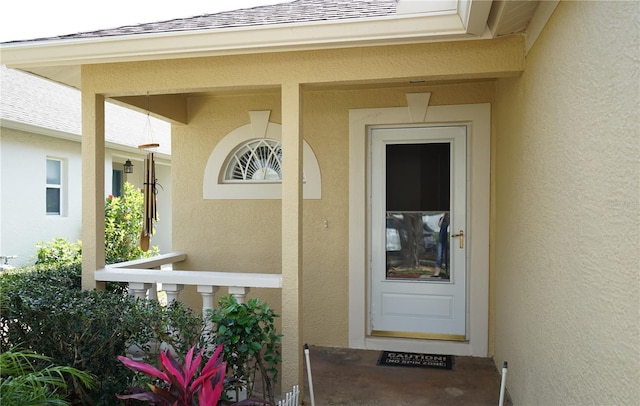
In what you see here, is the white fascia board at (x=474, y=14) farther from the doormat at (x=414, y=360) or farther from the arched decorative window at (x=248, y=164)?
the doormat at (x=414, y=360)

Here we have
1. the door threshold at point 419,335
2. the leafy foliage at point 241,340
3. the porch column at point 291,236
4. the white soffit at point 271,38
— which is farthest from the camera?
the door threshold at point 419,335

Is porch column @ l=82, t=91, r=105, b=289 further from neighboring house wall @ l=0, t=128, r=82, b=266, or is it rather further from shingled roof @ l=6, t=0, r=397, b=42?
neighboring house wall @ l=0, t=128, r=82, b=266

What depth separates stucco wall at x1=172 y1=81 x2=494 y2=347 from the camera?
556cm

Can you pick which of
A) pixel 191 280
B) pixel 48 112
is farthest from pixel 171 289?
pixel 48 112

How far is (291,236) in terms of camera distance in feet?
A: 13.1

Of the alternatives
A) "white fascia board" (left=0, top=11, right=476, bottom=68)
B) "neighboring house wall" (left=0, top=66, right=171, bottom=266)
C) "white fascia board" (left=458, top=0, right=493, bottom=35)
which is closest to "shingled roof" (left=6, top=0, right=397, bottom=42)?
"white fascia board" (left=0, top=11, right=476, bottom=68)

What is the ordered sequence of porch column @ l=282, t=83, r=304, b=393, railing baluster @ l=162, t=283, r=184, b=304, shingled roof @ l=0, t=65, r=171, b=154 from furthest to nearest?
shingled roof @ l=0, t=65, r=171, b=154 → railing baluster @ l=162, t=283, r=184, b=304 → porch column @ l=282, t=83, r=304, b=393

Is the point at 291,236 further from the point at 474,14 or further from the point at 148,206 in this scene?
the point at 474,14

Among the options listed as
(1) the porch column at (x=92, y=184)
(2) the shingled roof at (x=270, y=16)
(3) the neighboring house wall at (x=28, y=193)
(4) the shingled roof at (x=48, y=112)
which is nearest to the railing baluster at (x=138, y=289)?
(1) the porch column at (x=92, y=184)

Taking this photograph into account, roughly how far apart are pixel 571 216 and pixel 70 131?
9.63 m

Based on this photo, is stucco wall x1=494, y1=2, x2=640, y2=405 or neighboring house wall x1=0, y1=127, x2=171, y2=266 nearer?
stucco wall x1=494, y1=2, x2=640, y2=405

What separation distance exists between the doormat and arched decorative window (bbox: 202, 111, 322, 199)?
219cm

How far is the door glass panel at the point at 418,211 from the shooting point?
5.40 m

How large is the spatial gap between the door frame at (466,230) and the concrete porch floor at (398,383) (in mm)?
275
